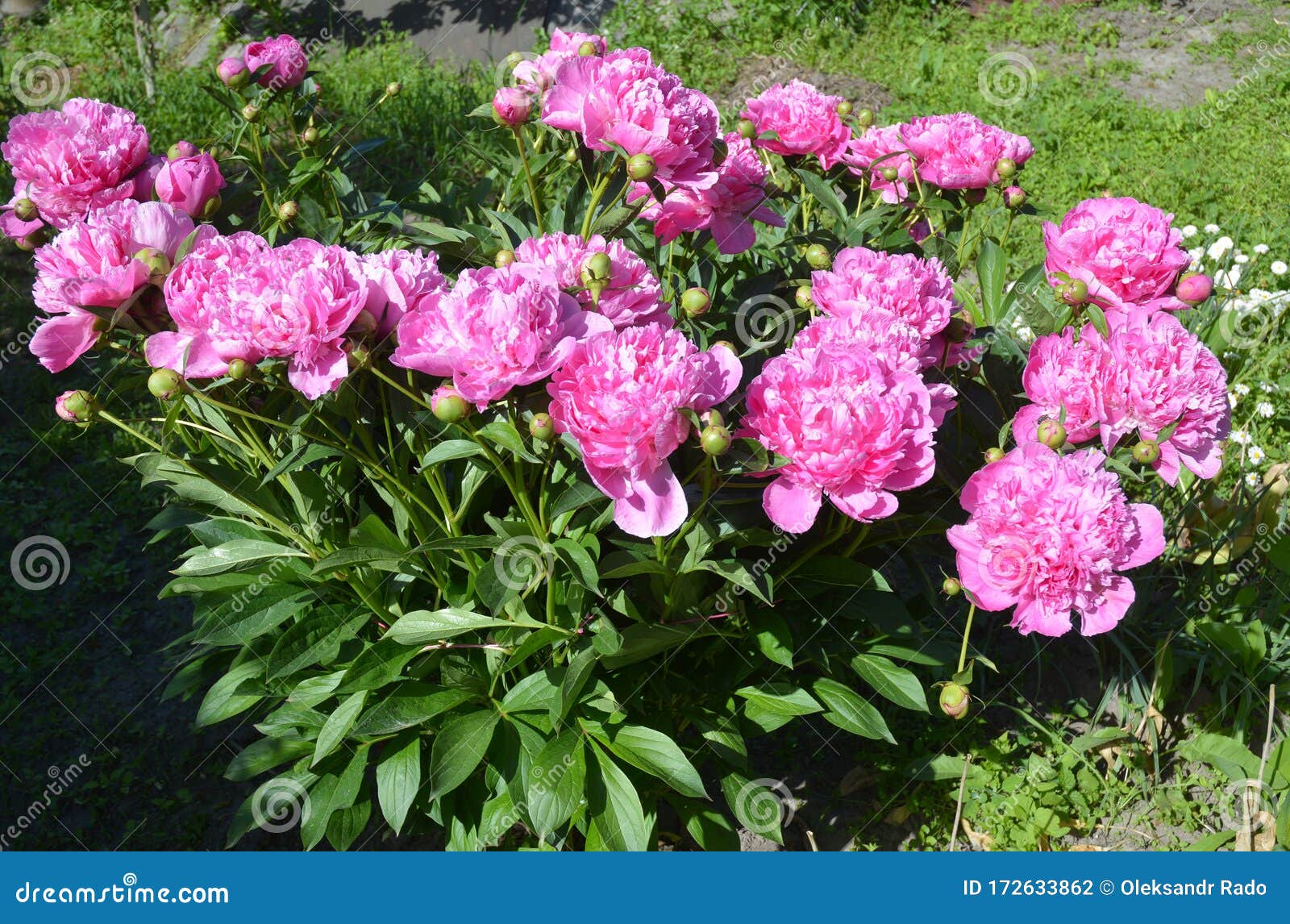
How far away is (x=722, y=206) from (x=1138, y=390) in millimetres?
742

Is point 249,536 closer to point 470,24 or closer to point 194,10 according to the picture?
point 470,24

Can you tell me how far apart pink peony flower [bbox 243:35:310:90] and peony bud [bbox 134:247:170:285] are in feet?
2.72

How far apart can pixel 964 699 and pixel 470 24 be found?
219 inches

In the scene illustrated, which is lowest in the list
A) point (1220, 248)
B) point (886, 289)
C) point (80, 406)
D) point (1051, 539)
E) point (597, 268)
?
point (1220, 248)

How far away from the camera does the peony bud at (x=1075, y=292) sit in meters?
1.83

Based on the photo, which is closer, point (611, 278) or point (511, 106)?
point (611, 278)

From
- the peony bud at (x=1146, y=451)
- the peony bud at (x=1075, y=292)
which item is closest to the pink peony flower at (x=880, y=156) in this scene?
the peony bud at (x=1075, y=292)

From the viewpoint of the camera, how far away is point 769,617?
73.9 inches

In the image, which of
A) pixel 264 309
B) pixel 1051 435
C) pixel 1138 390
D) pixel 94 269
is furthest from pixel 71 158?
pixel 1138 390

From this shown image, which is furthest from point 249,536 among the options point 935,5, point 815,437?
point 935,5

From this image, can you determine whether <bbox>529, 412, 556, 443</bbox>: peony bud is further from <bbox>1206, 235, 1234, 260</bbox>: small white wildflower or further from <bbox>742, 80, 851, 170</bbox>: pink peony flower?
<bbox>1206, 235, 1234, 260</bbox>: small white wildflower

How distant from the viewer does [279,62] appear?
224 centimetres

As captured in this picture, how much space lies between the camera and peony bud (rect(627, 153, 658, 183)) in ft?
5.26

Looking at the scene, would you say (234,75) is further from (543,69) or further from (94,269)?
(94,269)
